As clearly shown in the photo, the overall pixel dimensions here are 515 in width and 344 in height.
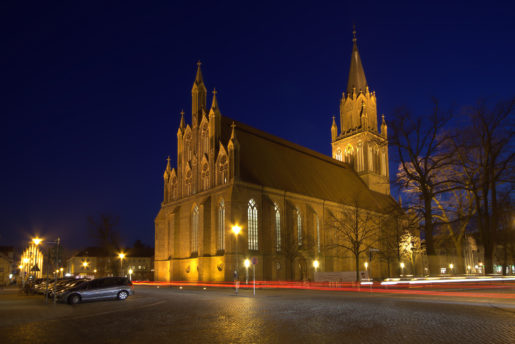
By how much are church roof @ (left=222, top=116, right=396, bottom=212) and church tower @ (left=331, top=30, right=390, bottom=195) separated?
2.38m

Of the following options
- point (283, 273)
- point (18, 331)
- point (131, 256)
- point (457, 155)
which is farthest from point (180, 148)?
point (131, 256)

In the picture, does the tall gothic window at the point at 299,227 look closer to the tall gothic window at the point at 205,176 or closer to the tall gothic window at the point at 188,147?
the tall gothic window at the point at 205,176

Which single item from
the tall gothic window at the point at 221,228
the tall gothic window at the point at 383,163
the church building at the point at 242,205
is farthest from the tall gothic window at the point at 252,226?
the tall gothic window at the point at 383,163

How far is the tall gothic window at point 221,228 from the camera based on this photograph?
50.5 metres

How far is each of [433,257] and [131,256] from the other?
110660 millimetres

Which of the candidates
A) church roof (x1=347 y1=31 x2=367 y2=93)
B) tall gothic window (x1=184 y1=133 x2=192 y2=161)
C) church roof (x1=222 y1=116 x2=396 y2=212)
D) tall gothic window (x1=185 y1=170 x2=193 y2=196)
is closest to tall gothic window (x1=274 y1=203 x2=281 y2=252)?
church roof (x1=222 y1=116 x2=396 y2=212)

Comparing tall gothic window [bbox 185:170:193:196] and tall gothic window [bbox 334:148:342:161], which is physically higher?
tall gothic window [bbox 334:148:342:161]

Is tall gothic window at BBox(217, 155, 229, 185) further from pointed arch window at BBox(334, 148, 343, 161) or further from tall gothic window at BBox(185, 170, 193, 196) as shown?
pointed arch window at BBox(334, 148, 343, 161)

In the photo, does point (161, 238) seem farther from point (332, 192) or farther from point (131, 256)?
point (131, 256)

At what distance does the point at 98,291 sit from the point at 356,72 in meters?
64.2

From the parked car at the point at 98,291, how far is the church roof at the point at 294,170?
2571 centimetres

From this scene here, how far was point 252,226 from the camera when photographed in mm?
50688

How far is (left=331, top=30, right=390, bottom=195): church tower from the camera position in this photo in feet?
255

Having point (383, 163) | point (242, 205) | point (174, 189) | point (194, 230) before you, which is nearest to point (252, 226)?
point (242, 205)
